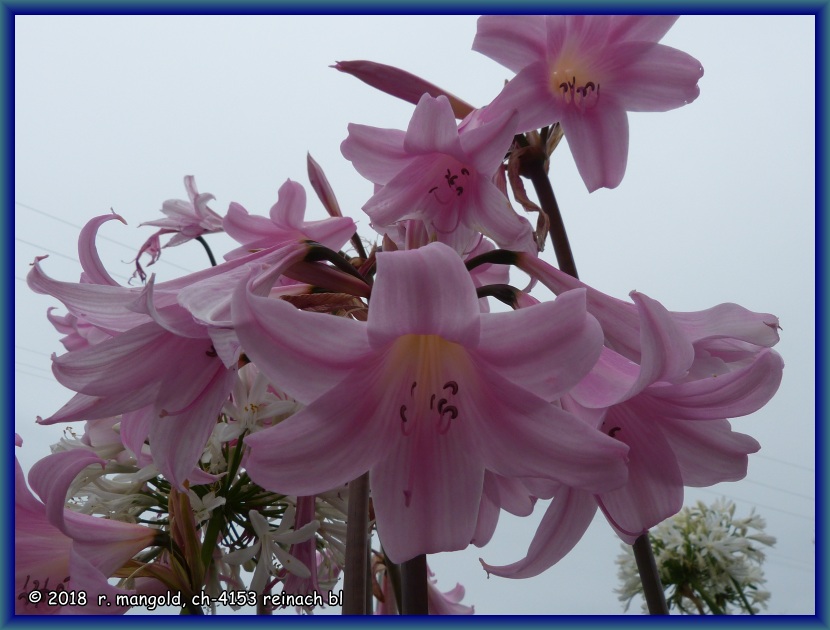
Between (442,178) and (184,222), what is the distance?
78 centimetres

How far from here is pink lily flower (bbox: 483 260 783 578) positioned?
90 centimetres

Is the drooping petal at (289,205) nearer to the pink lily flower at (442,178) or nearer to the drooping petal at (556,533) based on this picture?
the pink lily flower at (442,178)

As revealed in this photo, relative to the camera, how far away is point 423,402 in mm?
963

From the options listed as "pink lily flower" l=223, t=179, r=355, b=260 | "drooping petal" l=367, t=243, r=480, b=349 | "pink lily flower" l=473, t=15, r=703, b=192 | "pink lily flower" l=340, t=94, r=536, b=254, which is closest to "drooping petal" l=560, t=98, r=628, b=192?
"pink lily flower" l=473, t=15, r=703, b=192

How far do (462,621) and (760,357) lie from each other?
470mm

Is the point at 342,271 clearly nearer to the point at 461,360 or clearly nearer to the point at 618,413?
the point at 461,360

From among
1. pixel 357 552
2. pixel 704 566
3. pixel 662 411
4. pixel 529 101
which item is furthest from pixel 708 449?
pixel 704 566

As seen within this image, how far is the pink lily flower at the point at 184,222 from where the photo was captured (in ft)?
5.70

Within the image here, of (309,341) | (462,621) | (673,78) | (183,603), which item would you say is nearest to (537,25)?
(673,78)

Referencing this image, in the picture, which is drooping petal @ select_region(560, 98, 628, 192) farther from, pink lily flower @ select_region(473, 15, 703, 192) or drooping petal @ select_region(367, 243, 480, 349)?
drooping petal @ select_region(367, 243, 480, 349)

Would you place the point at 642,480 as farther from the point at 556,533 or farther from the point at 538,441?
the point at 538,441

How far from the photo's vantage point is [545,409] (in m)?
0.82

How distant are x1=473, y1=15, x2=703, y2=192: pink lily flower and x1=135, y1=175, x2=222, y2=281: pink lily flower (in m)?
0.77

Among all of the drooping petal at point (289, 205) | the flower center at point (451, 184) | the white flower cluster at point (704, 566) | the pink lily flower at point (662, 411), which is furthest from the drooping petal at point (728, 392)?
the white flower cluster at point (704, 566)
